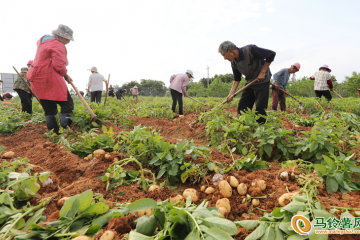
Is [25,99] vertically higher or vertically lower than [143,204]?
higher

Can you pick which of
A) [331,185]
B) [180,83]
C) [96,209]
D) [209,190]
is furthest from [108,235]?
[180,83]

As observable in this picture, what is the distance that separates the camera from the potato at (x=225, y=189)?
138 cm

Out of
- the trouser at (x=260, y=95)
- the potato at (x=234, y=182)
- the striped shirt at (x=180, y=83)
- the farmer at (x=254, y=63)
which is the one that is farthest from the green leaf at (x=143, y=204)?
the striped shirt at (x=180, y=83)

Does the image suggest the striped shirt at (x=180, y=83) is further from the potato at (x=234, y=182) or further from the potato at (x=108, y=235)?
the potato at (x=108, y=235)

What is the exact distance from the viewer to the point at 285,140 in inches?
91.0

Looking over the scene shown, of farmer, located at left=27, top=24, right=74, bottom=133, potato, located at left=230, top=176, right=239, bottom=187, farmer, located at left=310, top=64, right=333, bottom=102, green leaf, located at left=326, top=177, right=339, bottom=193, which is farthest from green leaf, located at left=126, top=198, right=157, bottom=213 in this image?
farmer, located at left=310, top=64, right=333, bottom=102

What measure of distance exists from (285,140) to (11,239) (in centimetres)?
255

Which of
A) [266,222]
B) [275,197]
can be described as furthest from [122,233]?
[275,197]

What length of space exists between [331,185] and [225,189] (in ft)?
2.28

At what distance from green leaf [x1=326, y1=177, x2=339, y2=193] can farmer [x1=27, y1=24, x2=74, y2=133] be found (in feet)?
11.6

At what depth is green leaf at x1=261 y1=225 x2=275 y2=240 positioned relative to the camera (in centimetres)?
90

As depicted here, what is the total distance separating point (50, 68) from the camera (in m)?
3.07

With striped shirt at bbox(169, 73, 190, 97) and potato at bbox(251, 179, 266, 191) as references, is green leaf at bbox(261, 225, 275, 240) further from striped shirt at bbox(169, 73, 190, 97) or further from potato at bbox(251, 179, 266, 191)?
striped shirt at bbox(169, 73, 190, 97)

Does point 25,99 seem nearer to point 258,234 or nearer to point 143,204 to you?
point 143,204
